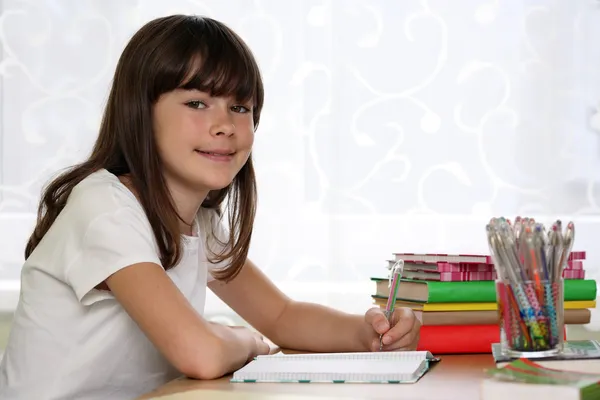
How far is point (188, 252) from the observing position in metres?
1.40

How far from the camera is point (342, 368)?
1.00m

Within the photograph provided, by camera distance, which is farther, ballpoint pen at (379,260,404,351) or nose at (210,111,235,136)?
nose at (210,111,235,136)

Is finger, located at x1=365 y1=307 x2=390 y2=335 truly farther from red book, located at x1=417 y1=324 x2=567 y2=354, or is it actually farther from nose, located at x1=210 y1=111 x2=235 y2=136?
nose, located at x1=210 y1=111 x2=235 y2=136

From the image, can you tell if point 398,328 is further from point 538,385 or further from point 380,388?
point 538,385

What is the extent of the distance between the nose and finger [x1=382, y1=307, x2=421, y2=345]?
1.35 feet

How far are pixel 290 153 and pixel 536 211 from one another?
2.11 ft

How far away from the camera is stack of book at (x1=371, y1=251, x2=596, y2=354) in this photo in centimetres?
121

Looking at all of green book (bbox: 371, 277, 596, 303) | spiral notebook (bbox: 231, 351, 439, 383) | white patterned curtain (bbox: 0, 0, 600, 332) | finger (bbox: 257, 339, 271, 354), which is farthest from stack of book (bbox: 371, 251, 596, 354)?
white patterned curtain (bbox: 0, 0, 600, 332)

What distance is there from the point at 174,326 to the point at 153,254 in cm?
11

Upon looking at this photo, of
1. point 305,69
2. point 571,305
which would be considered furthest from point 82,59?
point 571,305

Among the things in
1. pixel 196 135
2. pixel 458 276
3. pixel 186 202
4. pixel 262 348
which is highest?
pixel 196 135

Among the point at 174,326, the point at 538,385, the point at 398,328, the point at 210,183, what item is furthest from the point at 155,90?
the point at 538,385

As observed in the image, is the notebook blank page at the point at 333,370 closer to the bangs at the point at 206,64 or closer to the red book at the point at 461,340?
the red book at the point at 461,340

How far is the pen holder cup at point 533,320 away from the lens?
952 millimetres
